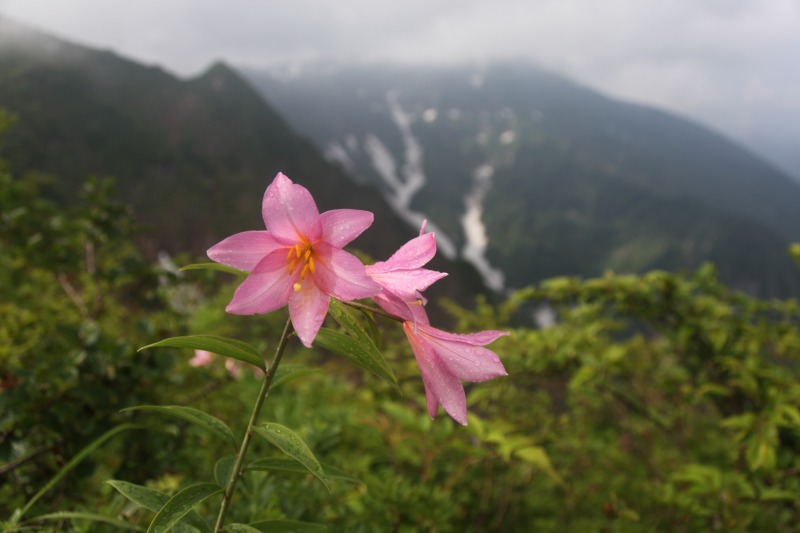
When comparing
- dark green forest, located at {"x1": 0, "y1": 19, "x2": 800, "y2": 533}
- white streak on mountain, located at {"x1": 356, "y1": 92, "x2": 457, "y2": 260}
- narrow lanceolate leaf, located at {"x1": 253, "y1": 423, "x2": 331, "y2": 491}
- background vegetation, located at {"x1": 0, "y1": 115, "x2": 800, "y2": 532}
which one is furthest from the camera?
white streak on mountain, located at {"x1": 356, "y1": 92, "x2": 457, "y2": 260}

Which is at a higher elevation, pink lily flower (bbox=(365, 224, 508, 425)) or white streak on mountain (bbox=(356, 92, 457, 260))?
pink lily flower (bbox=(365, 224, 508, 425))

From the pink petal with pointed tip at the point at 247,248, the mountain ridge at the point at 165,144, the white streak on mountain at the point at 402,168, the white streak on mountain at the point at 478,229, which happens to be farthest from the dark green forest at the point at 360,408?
the white streak on mountain at the point at 402,168

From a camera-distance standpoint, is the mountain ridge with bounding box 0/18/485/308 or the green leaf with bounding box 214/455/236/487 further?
the mountain ridge with bounding box 0/18/485/308

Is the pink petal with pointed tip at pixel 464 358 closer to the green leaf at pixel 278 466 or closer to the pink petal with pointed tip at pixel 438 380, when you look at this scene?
the pink petal with pointed tip at pixel 438 380

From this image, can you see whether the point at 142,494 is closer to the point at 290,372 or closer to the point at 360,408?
the point at 290,372

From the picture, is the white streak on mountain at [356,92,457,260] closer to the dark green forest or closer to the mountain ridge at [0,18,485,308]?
the mountain ridge at [0,18,485,308]

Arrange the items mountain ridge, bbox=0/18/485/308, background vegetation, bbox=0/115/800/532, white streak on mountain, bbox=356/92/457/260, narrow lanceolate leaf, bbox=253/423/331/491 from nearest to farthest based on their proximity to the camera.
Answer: narrow lanceolate leaf, bbox=253/423/331/491, background vegetation, bbox=0/115/800/532, mountain ridge, bbox=0/18/485/308, white streak on mountain, bbox=356/92/457/260

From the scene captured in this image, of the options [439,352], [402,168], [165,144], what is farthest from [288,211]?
[402,168]

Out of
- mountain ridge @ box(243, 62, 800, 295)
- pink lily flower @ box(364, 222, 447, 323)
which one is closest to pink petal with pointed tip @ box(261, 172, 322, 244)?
pink lily flower @ box(364, 222, 447, 323)
